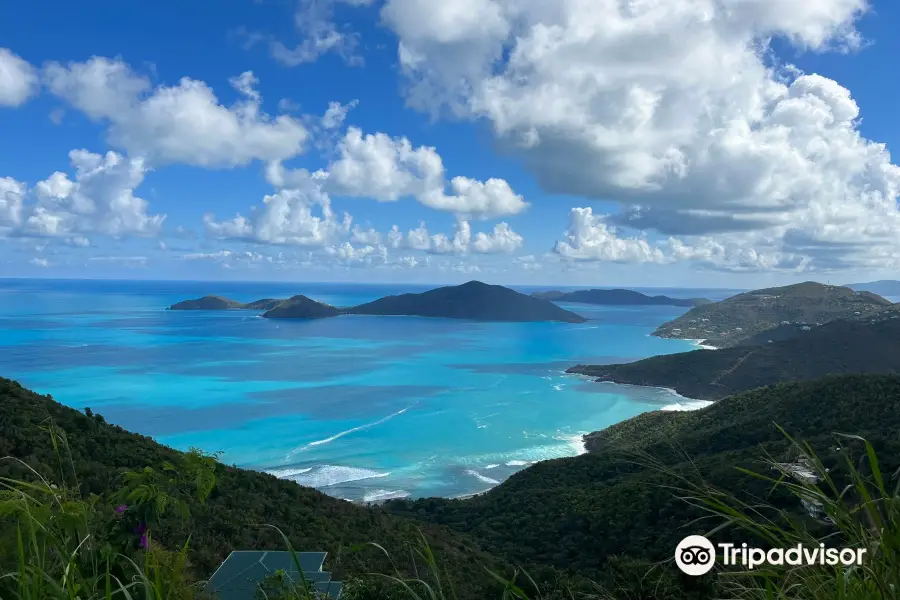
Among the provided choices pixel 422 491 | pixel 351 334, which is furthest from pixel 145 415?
pixel 351 334

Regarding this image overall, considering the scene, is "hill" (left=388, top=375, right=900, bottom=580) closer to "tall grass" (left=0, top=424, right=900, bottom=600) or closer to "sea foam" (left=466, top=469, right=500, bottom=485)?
"sea foam" (left=466, top=469, right=500, bottom=485)

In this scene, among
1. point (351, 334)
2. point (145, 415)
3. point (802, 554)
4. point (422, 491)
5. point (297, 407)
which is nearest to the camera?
point (802, 554)

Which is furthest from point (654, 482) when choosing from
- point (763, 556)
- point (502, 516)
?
point (763, 556)

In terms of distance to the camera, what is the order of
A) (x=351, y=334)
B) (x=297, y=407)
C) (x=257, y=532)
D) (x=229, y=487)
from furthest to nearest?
1. (x=351, y=334)
2. (x=297, y=407)
3. (x=229, y=487)
4. (x=257, y=532)

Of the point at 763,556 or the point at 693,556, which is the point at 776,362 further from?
the point at 763,556

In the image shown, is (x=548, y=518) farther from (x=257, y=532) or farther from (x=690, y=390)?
(x=690, y=390)

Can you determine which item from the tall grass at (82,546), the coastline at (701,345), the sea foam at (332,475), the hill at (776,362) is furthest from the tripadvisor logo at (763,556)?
the coastline at (701,345)

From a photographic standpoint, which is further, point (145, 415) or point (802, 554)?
point (145, 415)
